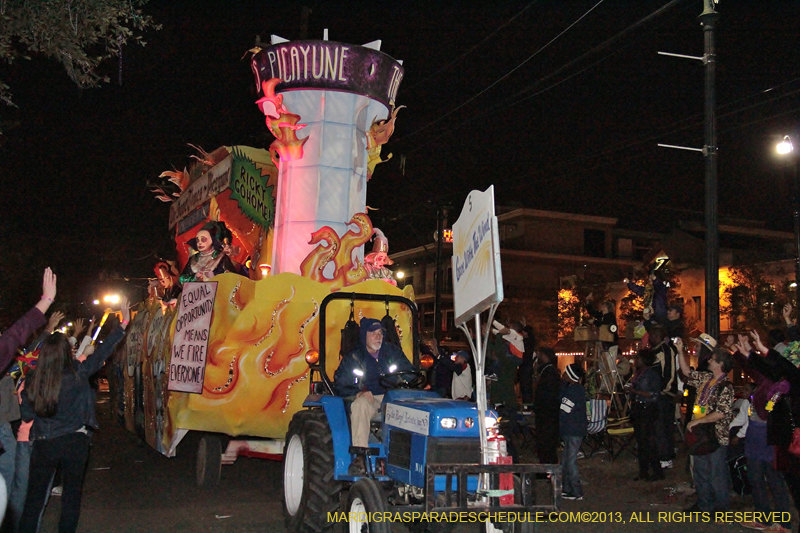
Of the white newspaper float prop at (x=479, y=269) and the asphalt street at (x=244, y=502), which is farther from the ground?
the white newspaper float prop at (x=479, y=269)

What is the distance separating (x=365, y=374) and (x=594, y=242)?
160 ft

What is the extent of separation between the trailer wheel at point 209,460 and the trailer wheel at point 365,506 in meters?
4.17

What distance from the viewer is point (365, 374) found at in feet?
24.7

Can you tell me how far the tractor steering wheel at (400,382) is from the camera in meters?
7.03

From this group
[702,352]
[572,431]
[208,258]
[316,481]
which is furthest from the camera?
[208,258]

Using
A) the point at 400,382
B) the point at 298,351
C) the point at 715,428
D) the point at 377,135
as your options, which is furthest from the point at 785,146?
the point at 400,382

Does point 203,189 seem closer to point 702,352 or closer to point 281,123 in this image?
point 281,123

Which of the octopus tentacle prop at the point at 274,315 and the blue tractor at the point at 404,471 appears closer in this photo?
the blue tractor at the point at 404,471

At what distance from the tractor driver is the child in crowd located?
3.18 m

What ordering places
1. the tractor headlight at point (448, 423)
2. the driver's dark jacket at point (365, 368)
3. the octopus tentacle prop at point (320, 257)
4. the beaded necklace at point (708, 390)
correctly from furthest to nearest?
the octopus tentacle prop at point (320, 257) → the beaded necklace at point (708, 390) → the driver's dark jacket at point (365, 368) → the tractor headlight at point (448, 423)

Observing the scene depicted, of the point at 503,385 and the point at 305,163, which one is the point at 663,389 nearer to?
the point at 503,385

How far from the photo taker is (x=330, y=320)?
32.6 feet

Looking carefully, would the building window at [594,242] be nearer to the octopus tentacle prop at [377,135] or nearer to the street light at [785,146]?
the street light at [785,146]

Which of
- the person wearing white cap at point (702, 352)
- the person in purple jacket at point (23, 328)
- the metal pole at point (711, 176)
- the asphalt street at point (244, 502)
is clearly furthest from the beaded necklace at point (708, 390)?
the person in purple jacket at point (23, 328)
